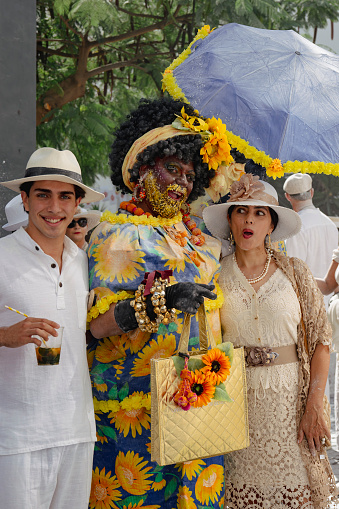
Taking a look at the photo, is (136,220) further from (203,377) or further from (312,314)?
(312,314)

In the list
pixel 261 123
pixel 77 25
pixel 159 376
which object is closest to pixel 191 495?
pixel 159 376

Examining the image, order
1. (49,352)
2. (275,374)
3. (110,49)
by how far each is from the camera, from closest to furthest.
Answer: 1. (49,352)
2. (275,374)
3. (110,49)

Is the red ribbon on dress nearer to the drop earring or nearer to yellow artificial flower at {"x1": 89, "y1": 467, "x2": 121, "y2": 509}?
the drop earring

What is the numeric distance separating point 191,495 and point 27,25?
3190 mm

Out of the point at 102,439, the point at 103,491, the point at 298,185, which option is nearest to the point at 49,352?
the point at 102,439

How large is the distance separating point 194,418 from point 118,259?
798mm

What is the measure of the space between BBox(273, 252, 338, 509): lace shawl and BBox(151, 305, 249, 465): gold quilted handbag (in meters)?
0.44

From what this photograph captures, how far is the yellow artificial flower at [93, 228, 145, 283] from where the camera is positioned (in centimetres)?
294

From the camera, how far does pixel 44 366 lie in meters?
2.64

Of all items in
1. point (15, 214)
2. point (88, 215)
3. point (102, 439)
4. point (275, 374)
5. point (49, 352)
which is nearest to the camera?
point (49, 352)

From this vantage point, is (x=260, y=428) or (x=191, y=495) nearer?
(x=191, y=495)

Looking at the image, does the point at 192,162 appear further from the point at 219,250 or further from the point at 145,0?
the point at 145,0

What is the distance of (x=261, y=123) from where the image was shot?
3238 mm

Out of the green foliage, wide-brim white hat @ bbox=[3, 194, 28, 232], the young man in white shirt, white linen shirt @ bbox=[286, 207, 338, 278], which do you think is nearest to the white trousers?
the young man in white shirt
